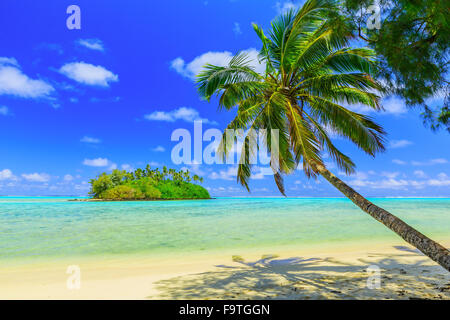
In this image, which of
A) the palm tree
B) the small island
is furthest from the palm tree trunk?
the small island

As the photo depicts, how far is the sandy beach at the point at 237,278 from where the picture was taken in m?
4.16

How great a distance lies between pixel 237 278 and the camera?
17.1 feet

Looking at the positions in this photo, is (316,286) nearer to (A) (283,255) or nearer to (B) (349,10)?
(A) (283,255)

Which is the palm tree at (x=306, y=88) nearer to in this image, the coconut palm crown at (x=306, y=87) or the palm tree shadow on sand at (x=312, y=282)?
the coconut palm crown at (x=306, y=87)

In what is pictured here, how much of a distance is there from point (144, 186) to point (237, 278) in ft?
207

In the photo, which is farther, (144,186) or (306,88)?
(144,186)

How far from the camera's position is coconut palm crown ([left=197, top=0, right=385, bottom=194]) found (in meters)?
5.61

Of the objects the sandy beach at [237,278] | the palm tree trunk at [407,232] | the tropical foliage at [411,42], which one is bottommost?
the sandy beach at [237,278]

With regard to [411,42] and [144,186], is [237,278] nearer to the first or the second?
[411,42]

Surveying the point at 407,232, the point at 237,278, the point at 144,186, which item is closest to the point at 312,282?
the point at 237,278

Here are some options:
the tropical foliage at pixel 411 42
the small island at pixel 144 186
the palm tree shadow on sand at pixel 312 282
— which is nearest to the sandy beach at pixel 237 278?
the palm tree shadow on sand at pixel 312 282

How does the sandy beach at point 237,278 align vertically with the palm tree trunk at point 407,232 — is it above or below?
below

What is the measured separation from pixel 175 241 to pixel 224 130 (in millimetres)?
5971
